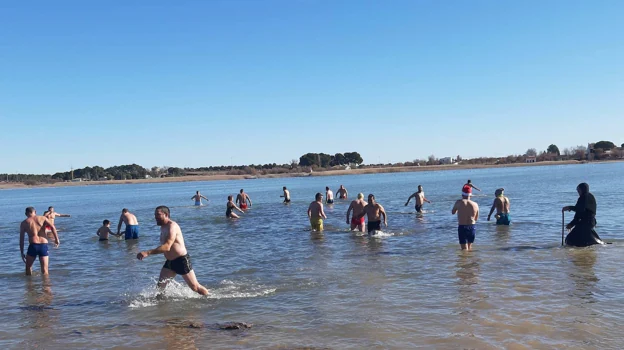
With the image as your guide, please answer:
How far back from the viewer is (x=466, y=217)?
41.3 ft

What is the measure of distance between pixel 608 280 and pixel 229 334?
6.87 metres

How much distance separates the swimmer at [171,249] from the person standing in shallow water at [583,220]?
8.97 m

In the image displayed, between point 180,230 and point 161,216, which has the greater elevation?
point 161,216

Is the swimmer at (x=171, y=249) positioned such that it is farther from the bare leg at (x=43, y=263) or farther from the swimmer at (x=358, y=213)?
the swimmer at (x=358, y=213)

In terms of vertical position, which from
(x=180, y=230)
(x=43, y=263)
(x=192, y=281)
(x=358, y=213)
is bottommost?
(x=43, y=263)

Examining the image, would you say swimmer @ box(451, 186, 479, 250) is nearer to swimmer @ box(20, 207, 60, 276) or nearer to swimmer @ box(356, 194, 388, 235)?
swimmer @ box(356, 194, 388, 235)

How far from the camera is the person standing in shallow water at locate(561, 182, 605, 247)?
484 inches

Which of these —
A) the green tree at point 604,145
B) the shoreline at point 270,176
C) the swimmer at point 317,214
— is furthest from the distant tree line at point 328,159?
the swimmer at point 317,214

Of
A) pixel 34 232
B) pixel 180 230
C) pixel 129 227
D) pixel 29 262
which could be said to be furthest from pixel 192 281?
pixel 129 227

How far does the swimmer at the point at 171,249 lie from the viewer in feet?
27.0

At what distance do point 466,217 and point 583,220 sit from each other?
2.85 metres

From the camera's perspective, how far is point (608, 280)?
31.1ft

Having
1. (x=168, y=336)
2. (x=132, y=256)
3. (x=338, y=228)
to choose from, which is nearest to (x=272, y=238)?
(x=338, y=228)

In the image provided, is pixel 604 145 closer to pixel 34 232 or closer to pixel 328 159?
pixel 328 159
